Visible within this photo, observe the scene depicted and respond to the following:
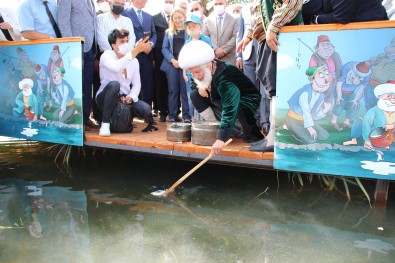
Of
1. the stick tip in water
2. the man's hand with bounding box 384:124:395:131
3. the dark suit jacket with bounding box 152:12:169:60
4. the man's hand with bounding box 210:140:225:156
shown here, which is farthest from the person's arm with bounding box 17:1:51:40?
the man's hand with bounding box 384:124:395:131

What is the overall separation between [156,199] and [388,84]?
7.69ft

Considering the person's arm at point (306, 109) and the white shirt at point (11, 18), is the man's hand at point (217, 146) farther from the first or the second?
the white shirt at point (11, 18)

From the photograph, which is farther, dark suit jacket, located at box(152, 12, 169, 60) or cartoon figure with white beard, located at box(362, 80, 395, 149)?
dark suit jacket, located at box(152, 12, 169, 60)

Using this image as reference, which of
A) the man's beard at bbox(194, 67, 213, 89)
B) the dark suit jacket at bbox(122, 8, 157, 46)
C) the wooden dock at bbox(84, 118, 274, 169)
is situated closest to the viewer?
the wooden dock at bbox(84, 118, 274, 169)

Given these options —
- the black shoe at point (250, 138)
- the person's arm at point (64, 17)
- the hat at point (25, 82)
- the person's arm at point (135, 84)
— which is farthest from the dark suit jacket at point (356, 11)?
the hat at point (25, 82)

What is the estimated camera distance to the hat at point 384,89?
309 centimetres

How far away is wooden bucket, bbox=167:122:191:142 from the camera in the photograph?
14.1 feet

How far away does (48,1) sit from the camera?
4.75 metres

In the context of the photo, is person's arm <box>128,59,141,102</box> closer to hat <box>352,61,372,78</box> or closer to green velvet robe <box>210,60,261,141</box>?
green velvet robe <box>210,60,261,141</box>

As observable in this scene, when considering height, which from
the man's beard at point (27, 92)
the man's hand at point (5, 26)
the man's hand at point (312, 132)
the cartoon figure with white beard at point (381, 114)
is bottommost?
the man's hand at point (312, 132)

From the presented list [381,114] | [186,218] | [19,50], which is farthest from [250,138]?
[19,50]

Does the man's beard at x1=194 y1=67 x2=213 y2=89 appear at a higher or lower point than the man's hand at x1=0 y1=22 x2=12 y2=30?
lower

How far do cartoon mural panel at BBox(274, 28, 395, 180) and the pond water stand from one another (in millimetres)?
495

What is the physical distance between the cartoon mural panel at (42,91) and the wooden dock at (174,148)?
1.24 ft
